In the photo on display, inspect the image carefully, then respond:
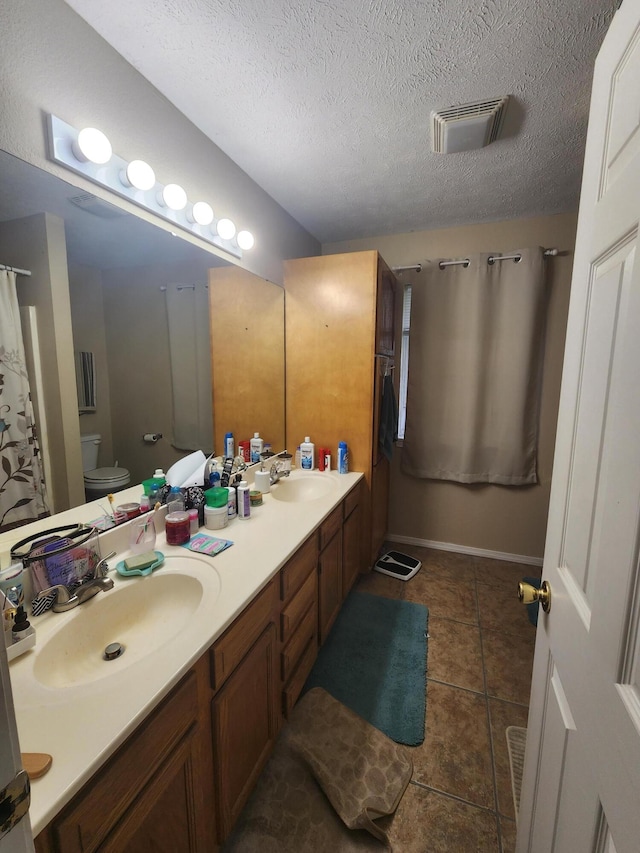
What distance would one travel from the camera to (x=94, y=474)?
1209mm

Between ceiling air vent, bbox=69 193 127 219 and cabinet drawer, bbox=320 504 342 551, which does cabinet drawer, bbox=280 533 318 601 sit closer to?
cabinet drawer, bbox=320 504 342 551

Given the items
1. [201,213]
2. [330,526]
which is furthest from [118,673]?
[201,213]

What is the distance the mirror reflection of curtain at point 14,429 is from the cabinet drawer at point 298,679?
3.62 feet

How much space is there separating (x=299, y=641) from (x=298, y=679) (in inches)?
6.3

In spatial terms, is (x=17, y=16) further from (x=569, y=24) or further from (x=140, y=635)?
(x=140, y=635)

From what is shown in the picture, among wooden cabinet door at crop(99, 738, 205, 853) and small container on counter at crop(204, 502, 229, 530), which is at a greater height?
small container on counter at crop(204, 502, 229, 530)

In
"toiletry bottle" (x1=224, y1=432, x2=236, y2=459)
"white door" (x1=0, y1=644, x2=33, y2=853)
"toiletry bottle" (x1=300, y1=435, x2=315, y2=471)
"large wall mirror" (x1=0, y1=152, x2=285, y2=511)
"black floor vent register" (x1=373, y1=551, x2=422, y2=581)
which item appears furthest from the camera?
"black floor vent register" (x1=373, y1=551, x2=422, y2=581)

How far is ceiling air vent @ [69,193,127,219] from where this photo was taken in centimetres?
109

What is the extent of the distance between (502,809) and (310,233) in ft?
10.6

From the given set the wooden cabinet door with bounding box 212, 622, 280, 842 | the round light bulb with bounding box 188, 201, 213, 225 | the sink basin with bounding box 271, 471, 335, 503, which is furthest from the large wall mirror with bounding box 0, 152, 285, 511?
the wooden cabinet door with bounding box 212, 622, 280, 842

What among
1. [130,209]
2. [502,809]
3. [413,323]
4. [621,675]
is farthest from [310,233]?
[502,809]

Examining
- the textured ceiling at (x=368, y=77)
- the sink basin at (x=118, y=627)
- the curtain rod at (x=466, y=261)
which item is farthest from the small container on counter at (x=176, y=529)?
the curtain rod at (x=466, y=261)

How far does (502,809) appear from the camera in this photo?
119 centimetres

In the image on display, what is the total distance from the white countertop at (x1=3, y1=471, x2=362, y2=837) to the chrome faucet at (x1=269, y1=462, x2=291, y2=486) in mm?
682
